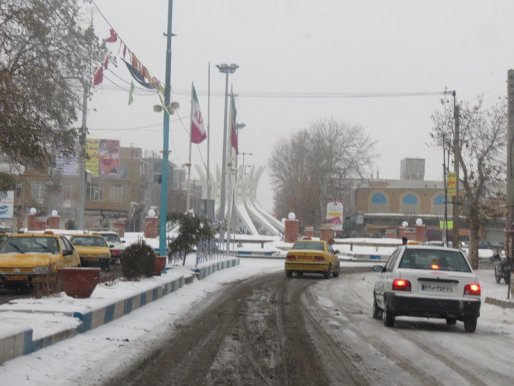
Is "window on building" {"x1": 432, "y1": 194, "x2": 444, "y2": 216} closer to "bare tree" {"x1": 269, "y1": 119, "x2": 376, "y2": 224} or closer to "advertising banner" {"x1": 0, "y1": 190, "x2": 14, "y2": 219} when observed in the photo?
"bare tree" {"x1": 269, "y1": 119, "x2": 376, "y2": 224}

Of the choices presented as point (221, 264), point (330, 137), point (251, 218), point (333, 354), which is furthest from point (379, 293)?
point (251, 218)

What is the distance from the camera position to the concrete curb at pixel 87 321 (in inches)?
310

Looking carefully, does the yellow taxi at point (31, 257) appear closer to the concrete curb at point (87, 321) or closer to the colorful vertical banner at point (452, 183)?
the concrete curb at point (87, 321)

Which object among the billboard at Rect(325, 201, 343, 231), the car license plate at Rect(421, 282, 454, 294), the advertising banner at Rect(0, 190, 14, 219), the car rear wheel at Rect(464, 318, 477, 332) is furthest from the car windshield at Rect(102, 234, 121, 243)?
the billboard at Rect(325, 201, 343, 231)

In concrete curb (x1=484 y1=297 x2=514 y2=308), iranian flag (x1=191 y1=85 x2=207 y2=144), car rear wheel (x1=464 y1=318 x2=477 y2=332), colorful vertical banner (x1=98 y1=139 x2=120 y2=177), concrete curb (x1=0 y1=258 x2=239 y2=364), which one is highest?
colorful vertical banner (x1=98 y1=139 x2=120 y2=177)

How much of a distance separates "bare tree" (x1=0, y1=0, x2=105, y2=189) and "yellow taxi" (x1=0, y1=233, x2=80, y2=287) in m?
2.68

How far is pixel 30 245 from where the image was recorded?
728 inches

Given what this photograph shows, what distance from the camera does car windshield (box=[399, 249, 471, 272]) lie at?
13234mm

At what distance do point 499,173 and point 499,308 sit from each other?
1830 cm

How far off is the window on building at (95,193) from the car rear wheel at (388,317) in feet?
289

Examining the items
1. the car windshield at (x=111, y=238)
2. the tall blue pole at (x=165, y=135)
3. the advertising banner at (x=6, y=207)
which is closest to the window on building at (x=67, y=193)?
the advertising banner at (x=6, y=207)

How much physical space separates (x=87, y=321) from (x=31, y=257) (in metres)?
7.06

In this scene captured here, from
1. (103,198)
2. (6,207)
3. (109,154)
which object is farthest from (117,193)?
(6,207)

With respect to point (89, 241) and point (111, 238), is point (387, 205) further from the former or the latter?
point (89, 241)
